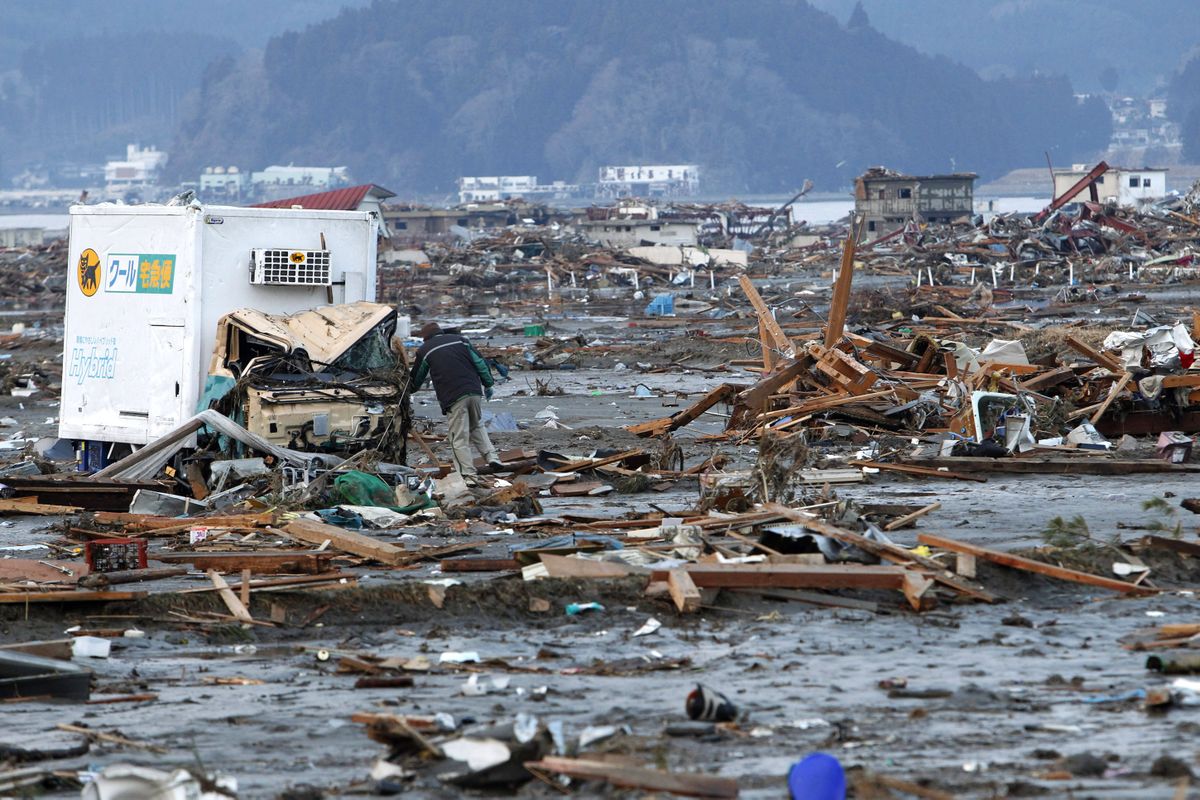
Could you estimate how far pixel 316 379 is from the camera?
558 inches

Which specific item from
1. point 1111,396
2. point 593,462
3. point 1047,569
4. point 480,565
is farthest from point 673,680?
point 1111,396

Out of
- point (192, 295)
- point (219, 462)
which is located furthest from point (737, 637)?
point (192, 295)

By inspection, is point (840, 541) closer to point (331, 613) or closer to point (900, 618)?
point (900, 618)

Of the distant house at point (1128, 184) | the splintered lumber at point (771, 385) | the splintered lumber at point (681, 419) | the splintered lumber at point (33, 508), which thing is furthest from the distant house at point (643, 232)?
the splintered lumber at point (33, 508)

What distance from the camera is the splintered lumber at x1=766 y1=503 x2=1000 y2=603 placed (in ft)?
29.4

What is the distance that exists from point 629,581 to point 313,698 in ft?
7.81

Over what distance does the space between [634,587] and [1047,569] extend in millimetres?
2306

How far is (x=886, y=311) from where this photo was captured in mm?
32875

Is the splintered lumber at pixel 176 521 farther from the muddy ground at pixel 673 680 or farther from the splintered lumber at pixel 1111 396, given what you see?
the splintered lumber at pixel 1111 396

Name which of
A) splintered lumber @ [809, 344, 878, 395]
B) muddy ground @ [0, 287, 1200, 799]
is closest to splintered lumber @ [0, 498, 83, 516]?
muddy ground @ [0, 287, 1200, 799]

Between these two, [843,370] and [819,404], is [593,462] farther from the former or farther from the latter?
[843,370]

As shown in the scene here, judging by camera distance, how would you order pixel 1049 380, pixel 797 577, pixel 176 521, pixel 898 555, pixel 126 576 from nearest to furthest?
pixel 797 577
pixel 898 555
pixel 126 576
pixel 176 521
pixel 1049 380

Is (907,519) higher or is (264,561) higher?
(907,519)

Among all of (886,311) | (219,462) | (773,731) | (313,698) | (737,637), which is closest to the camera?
(773,731)
